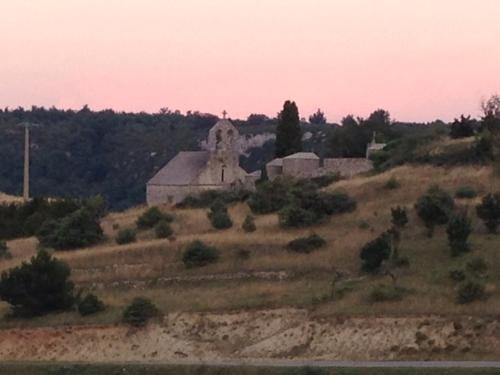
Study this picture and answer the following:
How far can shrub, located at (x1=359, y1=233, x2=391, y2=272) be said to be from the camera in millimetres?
41906

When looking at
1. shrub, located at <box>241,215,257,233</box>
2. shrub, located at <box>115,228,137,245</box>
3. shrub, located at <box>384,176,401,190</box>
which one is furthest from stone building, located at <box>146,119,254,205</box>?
shrub, located at <box>241,215,257,233</box>

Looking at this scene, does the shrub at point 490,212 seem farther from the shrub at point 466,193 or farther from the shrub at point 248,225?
the shrub at point 248,225

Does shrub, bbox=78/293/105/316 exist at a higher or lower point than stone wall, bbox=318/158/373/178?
lower

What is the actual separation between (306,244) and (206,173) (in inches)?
916

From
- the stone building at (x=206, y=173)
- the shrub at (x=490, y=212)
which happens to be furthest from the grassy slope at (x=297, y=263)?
the stone building at (x=206, y=173)

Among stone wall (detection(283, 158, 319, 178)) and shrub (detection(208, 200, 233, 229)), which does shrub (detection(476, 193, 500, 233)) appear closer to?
shrub (detection(208, 200, 233, 229))

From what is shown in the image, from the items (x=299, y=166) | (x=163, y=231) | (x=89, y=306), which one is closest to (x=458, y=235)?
(x=89, y=306)

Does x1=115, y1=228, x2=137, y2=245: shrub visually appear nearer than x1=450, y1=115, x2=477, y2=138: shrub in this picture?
Yes

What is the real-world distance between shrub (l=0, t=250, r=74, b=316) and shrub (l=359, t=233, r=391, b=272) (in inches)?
413

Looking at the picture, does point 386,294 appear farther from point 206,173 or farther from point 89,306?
point 206,173

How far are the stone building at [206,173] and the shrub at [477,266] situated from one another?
27.0 m

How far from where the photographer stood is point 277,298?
40.4 meters

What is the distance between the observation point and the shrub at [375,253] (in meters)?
41.9

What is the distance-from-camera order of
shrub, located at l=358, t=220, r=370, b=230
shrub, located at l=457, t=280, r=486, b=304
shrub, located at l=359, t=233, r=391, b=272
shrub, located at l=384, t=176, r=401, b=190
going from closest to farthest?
shrub, located at l=457, t=280, r=486, b=304 → shrub, located at l=359, t=233, r=391, b=272 → shrub, located at l=358, t=220, r=370, b=230 → shrub, located at l=384, t=176, r=401, b=190
